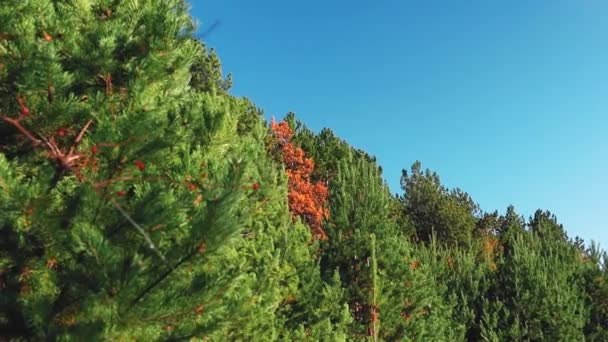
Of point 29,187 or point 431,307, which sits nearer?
point 29,187

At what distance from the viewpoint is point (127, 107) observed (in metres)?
4.61

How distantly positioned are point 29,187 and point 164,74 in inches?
68.0

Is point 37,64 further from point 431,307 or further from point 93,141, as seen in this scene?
point 431,307

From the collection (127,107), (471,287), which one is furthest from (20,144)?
(471,287)

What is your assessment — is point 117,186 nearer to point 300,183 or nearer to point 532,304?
point 532,304

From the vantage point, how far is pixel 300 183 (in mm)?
36594

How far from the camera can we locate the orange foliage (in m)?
35.5

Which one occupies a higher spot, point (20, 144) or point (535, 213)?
point (535, 213)

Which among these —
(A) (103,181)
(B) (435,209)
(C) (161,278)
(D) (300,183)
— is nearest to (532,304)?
(C) (161,278)

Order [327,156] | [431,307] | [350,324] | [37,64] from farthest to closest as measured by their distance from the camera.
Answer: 1. [327,156]
2. [431,307]
3. [350,324]
4. [37,64]

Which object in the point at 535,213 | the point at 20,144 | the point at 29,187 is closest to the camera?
the point at 29,187

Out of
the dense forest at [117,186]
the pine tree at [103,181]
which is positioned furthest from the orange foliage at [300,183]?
the pine tree at [103,181]

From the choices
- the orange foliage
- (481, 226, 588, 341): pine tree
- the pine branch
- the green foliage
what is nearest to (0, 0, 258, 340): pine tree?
the pine branch

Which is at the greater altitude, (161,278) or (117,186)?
(117,186)
